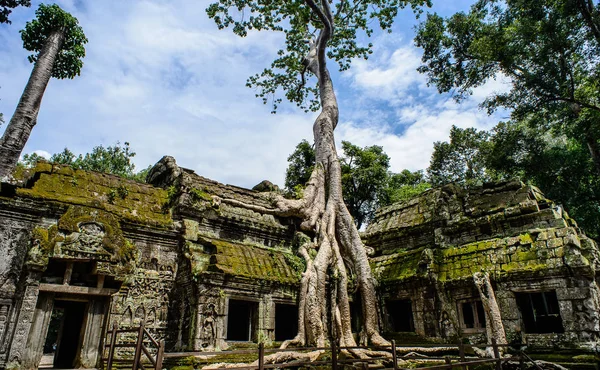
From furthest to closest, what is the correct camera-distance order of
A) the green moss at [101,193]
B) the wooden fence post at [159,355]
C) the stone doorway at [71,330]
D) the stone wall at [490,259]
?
the stone wall at [490,259]
the green moss at [101,193]
the stone doorway at [71,330]
the wooden fence post at [159,355]

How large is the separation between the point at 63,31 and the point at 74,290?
331 inches

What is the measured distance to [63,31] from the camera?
35.5 feet

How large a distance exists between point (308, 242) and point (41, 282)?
629 centimetres

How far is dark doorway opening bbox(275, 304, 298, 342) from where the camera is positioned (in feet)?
35.3

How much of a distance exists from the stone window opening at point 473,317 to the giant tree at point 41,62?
11.1 metres

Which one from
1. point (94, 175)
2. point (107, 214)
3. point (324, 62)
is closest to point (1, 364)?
point (107, 214)

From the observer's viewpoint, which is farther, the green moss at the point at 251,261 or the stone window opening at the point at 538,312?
the stone window opening at the point at 538,312

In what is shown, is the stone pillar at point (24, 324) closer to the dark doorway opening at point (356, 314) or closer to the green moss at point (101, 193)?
the green moss at point (101, 193)

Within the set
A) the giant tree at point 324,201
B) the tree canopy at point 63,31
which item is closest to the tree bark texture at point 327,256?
the giant tree at point 324,201

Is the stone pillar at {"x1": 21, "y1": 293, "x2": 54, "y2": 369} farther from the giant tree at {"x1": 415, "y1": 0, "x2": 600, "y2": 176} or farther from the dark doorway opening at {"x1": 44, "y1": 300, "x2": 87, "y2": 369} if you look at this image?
the giant tree at {"x1": 415, "y1": 0, "x2": 600, "y2": 176}

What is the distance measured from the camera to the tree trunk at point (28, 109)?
860cm

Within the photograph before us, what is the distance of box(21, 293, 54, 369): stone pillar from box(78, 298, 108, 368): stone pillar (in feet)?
1.97

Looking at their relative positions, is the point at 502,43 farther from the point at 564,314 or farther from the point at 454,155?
the point at 454,155

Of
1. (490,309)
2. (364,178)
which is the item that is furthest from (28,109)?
(364,178)
